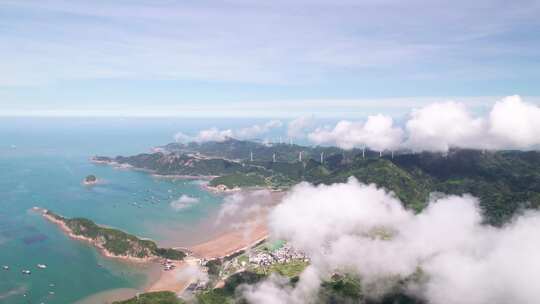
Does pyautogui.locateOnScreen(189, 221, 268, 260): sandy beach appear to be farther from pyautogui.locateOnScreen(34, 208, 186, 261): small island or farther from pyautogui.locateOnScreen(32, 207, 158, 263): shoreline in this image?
pyautogui.locateOnScreen(32, 207, 158, 263): shoreline

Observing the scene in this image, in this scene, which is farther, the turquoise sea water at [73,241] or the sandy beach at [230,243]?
the sandy beach at [230,243]

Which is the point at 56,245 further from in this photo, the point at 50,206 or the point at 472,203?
the point at 472,203

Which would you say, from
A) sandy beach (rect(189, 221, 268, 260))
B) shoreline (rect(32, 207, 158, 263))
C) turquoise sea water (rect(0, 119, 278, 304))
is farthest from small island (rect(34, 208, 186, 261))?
sandy beach (rect(189, 221, 268, 260))

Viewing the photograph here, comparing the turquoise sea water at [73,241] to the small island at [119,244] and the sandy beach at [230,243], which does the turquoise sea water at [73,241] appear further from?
the sandy beach at [230,243]

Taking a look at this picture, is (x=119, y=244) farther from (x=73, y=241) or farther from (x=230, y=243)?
(x=230, y=243)

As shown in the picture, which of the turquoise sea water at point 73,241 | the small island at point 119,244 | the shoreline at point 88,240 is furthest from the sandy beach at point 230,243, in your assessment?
the shoreline at point 88,240

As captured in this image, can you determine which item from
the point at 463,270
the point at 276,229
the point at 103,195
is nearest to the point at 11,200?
the point at 103,195

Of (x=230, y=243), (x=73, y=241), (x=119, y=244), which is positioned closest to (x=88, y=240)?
(x=73, y=241)

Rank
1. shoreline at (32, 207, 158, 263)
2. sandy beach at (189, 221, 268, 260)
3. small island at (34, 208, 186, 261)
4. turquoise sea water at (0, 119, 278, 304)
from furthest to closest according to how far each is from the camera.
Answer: sandy beach at (189, 221, 268, 260) < small island at (34, 208, 186, 261) < shoreline at (32, 207, 158, 263) < turquoise sea water at (0, 119, 278, 304)
